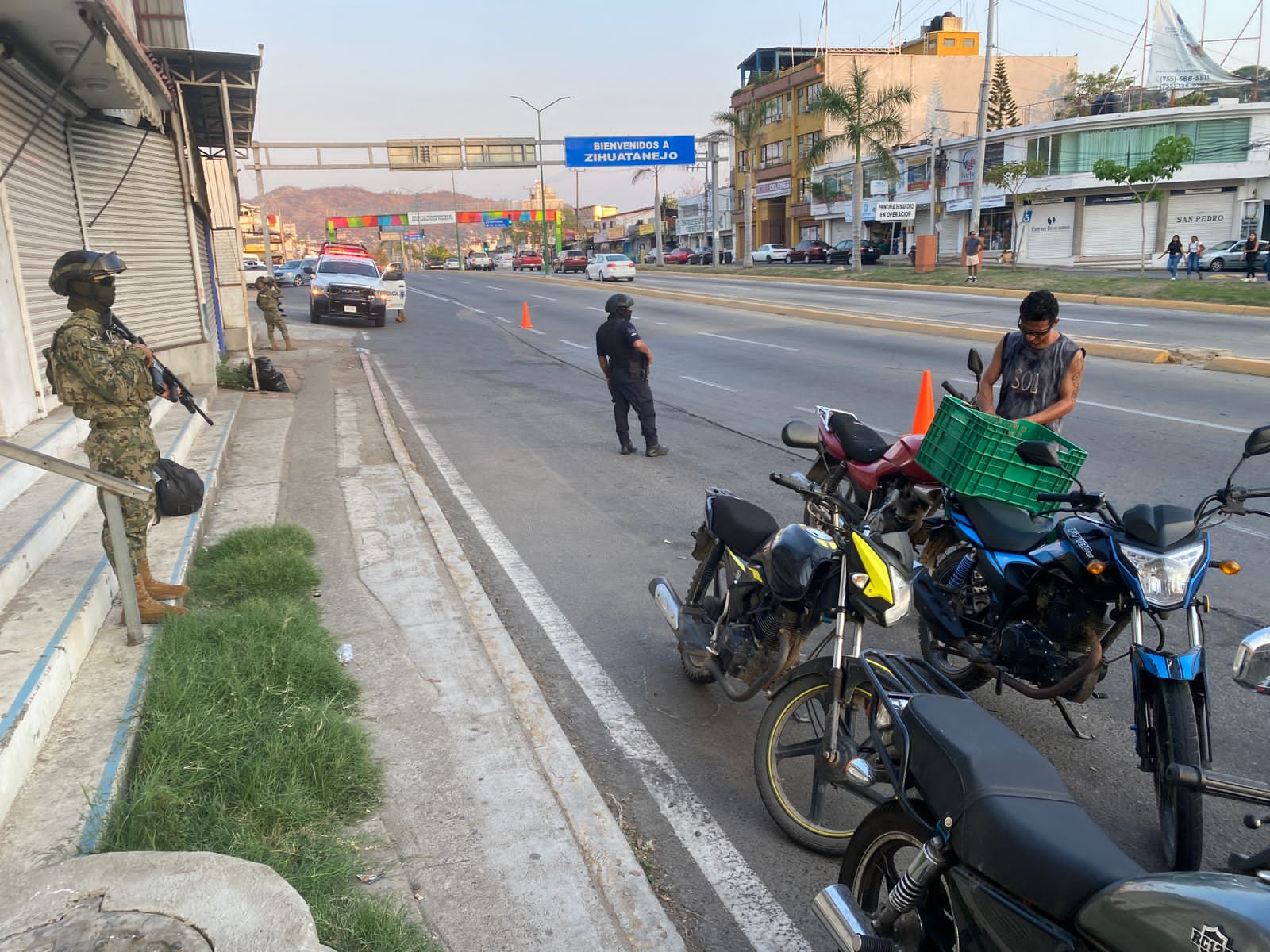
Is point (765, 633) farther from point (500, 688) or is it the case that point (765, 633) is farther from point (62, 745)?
point (62, 745)

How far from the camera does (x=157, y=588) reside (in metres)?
5.08

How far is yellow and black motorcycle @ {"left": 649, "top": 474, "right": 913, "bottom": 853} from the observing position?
3172 millimetres

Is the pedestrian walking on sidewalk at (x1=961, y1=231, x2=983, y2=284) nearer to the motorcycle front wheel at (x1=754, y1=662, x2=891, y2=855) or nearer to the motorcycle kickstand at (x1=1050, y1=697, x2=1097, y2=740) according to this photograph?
the motorcycle kickstand at (x1=1050, y1=697, x2=1097, y2=740)

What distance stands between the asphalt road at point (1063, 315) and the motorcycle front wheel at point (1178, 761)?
44.2ft

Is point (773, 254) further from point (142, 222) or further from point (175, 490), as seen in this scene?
point (175, 490)

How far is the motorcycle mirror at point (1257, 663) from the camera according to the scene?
2354 mm

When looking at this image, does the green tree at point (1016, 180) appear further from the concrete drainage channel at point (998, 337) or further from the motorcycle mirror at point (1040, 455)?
the motorcycle mirror at point (1040, 455)

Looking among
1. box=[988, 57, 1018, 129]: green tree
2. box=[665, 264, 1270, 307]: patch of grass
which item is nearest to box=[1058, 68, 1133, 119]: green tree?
box=[988, 57, 1018, 129]: green tree

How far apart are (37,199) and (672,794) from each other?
9166 millimetres

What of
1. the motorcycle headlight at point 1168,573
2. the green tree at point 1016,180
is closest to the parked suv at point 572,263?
the green tree at point 1016,180

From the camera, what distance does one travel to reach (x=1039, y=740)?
13.3 ft

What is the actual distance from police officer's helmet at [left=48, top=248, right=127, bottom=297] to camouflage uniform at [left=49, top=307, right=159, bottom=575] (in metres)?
0.15

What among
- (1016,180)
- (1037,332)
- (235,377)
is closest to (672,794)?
(1037,332)

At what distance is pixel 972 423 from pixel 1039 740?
1.44 metres
